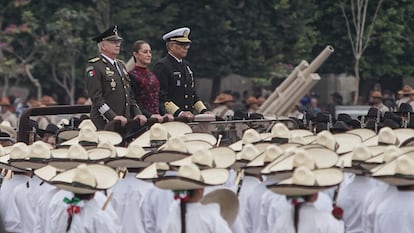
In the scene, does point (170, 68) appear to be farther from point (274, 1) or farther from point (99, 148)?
point (274, 1)

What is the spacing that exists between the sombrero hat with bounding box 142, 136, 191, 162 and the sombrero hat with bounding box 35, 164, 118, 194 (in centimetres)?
92

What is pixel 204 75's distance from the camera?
34969 millimetres

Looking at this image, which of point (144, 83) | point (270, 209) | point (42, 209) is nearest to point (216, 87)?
point (144, 83)

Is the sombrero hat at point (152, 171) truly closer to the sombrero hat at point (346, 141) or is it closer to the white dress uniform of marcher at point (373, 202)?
the white dress uniform of marcher at point (373, 202)

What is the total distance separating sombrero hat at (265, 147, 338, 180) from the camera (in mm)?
11633

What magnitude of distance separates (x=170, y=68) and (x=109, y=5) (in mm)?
17660

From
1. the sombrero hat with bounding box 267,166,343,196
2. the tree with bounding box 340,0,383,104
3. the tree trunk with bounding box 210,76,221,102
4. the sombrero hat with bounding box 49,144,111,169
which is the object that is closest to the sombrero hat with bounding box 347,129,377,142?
the sombrero hat with bounding box 49,144,111,169

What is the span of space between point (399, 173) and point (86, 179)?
7.79 ft

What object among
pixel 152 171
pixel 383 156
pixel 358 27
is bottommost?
pixel 152 171

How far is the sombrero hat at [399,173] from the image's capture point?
11.4m

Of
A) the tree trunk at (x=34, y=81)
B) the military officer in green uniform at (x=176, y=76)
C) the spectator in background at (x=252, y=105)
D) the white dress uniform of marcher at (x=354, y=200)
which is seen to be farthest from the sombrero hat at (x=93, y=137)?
the tree trunk at (x=34, y=81)

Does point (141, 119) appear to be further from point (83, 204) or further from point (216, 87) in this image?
point (216, 87)

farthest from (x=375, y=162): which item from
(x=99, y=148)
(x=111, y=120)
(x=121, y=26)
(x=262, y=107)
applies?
(x=121, y=26)

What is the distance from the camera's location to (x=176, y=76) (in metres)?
16.6
